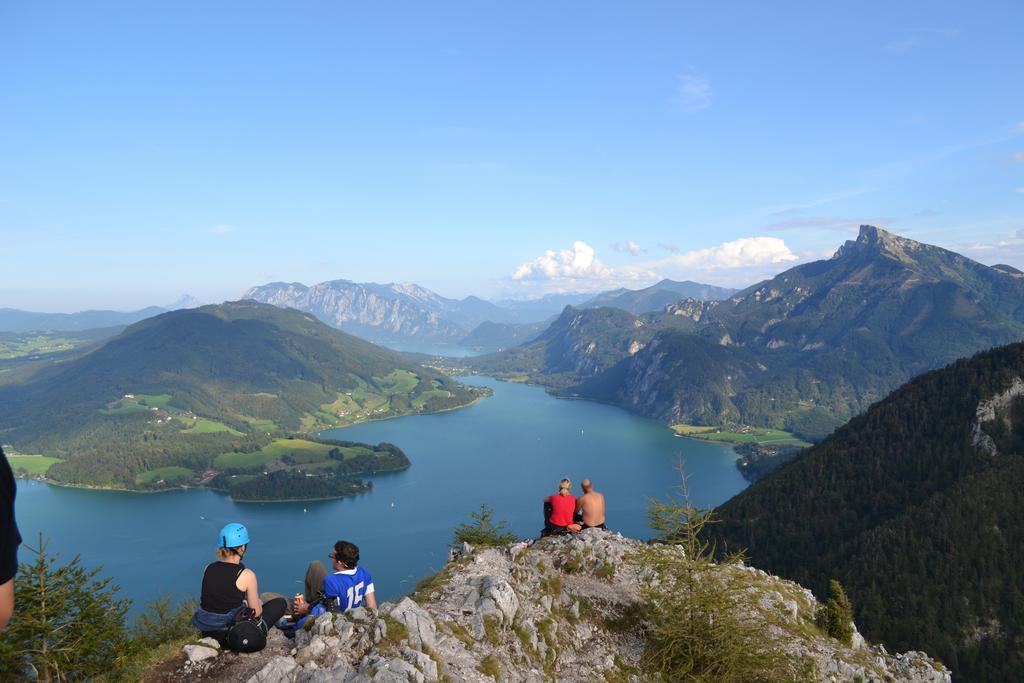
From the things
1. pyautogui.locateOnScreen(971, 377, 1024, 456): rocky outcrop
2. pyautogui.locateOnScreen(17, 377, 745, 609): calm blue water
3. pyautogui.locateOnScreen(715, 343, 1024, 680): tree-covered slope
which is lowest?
pyautogui.locateOnScreen(17, 377, 745, 609): calm blue water

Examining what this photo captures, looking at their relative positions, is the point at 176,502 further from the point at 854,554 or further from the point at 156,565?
the point at 854,554

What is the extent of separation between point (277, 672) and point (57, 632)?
9086 millimetres

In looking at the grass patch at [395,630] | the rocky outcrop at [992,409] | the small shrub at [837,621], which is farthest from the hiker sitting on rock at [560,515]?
the rocky outcrop at [992,409]

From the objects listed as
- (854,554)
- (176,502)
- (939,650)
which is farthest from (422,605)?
(176,502)

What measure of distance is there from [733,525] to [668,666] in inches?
4705

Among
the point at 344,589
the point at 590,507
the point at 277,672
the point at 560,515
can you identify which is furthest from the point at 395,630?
the point at 590,507

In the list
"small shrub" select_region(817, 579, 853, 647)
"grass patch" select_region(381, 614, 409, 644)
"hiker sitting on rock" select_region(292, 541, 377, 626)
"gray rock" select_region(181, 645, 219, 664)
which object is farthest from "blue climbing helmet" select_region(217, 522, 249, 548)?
"small shrub" select_region(817, 579, 853, 647)

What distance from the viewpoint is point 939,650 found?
75500 millimetres

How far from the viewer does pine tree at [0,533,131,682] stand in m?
14.3

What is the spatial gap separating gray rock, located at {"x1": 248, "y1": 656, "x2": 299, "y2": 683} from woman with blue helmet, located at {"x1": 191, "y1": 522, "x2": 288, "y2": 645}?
110 centimetres

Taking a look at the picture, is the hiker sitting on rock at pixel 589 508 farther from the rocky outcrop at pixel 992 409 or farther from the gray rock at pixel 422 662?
the rocky outcrop at pixel 992 409

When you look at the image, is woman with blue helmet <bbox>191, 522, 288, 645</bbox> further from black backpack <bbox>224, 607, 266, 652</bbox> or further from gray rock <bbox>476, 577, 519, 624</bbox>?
gray rock <bbox>476, 577, 519, 624</bbox>

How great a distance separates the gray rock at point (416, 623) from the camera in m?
13.1

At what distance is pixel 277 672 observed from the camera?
11469 mm
